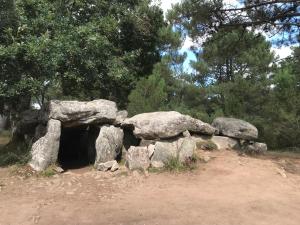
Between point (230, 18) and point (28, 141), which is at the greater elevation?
point (230, 18)

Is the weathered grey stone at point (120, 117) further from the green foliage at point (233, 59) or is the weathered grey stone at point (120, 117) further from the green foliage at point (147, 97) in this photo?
the green foliage at point (233, 59)

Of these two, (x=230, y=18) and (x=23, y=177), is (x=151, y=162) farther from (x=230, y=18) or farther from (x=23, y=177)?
(x=230, y=18)

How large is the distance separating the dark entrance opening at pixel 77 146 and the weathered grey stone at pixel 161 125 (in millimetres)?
1595

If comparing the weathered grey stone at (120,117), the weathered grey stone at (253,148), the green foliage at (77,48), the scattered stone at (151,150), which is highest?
the green foliage at (77,48)

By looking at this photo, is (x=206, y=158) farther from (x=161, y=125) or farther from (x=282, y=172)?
(x=282, y=172)

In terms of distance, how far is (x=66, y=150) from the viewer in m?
13.9

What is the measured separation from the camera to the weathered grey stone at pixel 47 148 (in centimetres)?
971

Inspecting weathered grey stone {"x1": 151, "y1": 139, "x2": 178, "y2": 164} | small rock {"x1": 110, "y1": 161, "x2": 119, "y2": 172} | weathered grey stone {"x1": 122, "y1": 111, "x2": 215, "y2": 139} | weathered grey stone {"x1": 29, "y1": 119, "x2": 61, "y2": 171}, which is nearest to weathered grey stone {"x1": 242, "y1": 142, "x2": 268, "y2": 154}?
weathered grey stone {"x1": 122, "y1": 111, "x2": 215, "y2": 139}

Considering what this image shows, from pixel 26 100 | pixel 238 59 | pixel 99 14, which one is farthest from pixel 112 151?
pixel 238 59

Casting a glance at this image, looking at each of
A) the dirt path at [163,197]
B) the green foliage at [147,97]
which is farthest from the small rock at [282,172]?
the green foliage at [147,97]

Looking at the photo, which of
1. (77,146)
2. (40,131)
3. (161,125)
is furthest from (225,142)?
(77,146)

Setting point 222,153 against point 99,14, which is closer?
point 222,153

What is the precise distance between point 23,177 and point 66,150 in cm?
464

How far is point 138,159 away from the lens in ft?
32.0
